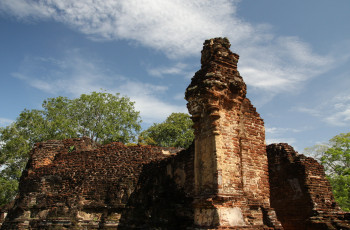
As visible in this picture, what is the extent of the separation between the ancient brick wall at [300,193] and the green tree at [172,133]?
781 inches

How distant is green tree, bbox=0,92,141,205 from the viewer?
80.4 feet

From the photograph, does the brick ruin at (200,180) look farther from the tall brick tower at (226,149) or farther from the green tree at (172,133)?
the green tree at (172,133)

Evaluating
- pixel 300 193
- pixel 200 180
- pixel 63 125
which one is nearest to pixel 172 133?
pixel 63 125

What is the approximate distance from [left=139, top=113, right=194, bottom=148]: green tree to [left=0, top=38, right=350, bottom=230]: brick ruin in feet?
48.9

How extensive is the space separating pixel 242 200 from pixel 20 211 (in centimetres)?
1147

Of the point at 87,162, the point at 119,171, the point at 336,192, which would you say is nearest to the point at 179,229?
the point at 119,171

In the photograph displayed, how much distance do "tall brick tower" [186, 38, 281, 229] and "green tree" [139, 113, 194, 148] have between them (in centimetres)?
2333

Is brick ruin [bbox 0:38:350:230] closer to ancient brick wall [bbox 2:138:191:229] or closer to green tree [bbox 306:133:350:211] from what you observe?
ancient brick wall [bbox 2:138:191:229]

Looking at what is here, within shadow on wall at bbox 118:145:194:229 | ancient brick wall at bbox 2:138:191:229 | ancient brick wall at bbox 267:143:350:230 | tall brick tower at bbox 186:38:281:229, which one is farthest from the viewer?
ancient brick wall at bbox 2:138:191:229

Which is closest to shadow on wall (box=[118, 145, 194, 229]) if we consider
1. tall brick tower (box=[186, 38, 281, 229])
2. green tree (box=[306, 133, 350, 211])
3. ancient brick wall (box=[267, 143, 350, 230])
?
tall brick tower (box=[186, 38, 281, 229])

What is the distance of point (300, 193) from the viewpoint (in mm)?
8484

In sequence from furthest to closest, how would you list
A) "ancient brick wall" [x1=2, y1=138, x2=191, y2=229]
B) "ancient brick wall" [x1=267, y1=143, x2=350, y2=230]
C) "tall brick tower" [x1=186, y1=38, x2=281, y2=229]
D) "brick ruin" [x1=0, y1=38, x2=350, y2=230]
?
"ancient brick wall" [x1=2, y1=138, x2=191, y2=229]
"ancient brick wall" [x1=267, y1=143, x2=350, y2=230]
"brick ruin" [x1=0, y1=38, x2=350, y2=230]
"tall brick tower" [x1=186, y1=38, x2=281, y2=229]

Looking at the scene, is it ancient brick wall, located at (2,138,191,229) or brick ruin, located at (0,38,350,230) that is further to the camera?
ancient brick wall, located at (2,138,191,229)

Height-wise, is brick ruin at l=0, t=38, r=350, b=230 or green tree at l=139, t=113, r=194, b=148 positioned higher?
green tree at l=139, t=113, r=194, b=148
